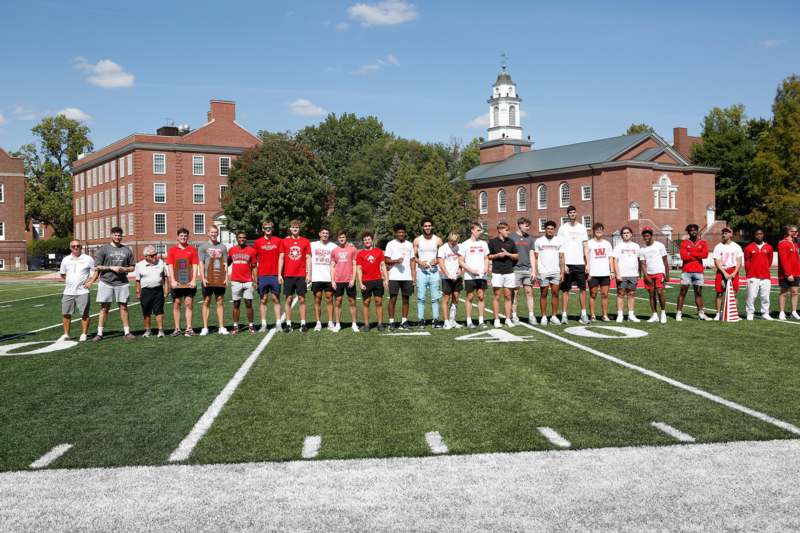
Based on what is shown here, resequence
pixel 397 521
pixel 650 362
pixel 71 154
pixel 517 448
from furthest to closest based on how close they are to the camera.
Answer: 1. pixel 71 154
2. pixel 650 362
3. pixel 517 448
4. pixel 397 521

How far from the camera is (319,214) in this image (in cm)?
5728

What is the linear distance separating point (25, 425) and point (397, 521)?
13.6 ft

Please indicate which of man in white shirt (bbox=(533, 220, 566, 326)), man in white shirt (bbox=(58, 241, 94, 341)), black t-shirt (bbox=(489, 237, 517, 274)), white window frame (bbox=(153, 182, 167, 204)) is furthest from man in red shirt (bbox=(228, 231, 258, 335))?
white window frame (bbox=(153, 182, 167, 204))

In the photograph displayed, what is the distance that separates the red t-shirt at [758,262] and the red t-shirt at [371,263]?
22.8 ft

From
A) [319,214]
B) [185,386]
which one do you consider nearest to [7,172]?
[319,214]

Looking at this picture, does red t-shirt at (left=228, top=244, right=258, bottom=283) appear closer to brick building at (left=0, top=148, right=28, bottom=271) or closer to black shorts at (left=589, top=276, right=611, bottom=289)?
black shorts at (left=589, top=276, right=611, bottom=289)

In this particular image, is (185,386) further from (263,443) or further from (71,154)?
(71,154)

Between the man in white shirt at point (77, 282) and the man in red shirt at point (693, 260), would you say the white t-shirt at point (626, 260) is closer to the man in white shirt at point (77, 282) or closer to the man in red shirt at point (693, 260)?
the man in red shirt at point (693, 260)

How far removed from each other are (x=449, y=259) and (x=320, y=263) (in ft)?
7.39

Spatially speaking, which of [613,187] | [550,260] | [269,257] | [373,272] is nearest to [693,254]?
[550,260]

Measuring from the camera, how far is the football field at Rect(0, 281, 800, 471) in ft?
19.4

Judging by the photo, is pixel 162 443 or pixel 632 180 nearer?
pixel 162 443

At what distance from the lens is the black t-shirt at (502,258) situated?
43.2ft

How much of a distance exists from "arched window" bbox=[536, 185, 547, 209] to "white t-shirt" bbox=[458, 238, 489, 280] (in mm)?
57494
